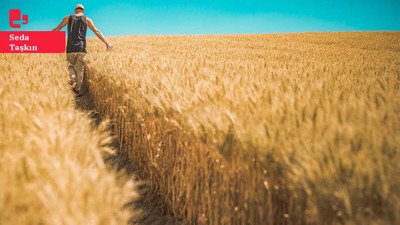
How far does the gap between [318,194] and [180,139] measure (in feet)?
3.98

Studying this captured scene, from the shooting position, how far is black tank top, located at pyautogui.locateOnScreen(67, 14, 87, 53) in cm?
572

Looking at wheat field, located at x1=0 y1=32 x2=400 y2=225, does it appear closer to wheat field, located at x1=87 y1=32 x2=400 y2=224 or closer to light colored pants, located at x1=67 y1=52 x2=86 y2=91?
wheat field, located at x1=87 y1=32 x2=400 y2=224

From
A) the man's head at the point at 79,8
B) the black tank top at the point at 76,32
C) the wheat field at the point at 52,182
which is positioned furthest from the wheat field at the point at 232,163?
the man's head at the point at 79,8

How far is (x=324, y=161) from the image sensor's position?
0.95m

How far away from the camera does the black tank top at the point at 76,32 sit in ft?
18.8

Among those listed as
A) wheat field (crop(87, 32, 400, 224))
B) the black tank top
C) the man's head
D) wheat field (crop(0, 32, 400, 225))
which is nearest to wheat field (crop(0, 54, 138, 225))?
wheat field (crop(0, 32, 400, 225))

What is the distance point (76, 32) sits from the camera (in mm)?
5762

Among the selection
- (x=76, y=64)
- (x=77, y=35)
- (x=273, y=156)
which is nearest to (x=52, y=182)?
(x=273, y=156)

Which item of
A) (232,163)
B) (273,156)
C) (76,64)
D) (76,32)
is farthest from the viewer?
(76,64)

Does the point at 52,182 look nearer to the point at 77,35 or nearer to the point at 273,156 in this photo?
the point at 273,156

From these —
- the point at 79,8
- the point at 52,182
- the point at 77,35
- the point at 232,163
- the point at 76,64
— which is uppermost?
the point at 79,8

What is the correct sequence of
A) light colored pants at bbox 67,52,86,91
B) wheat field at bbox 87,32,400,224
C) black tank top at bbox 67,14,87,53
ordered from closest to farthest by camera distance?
wheat field at bbox 87,32,400,224, black tank top at bbox 67,14,87,53, light colored pants at bbox 67,52,86,91

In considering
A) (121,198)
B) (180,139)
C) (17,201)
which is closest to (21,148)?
(17,201)

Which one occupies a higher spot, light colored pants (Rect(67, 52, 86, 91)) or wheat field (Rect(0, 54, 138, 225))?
light colored pants (Rect(67, 52, 86, 91))
